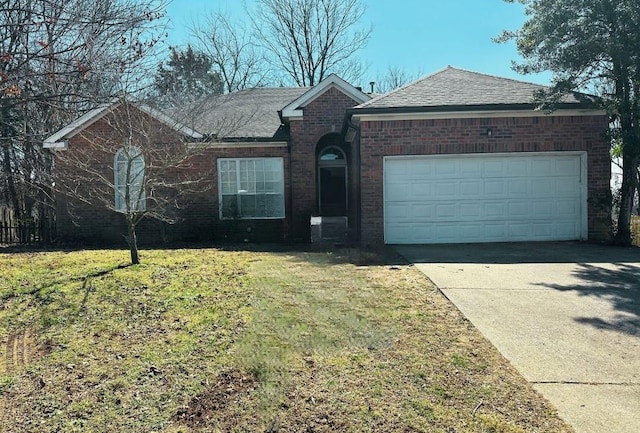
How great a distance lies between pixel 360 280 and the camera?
24.1ft

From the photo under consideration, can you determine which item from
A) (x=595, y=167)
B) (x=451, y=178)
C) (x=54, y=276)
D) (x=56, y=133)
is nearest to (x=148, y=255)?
(x=54, y=276)

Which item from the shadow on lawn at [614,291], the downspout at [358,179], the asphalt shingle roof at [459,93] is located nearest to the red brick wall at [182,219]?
the downspout at [358,179]

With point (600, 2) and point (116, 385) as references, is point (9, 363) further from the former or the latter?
point (600, 2)

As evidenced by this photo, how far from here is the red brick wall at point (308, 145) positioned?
14.5m

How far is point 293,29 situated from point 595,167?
2582cm

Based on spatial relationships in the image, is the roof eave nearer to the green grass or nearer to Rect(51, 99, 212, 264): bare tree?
Rect(51, 99, 212, 264): bare tree

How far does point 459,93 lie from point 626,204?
4705mm

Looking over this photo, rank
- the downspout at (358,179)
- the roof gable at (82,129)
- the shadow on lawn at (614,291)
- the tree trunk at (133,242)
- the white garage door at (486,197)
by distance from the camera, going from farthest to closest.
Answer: the roof gable at (82,129) → the downspout at (358,179) → the white garage door at (486,197) → the tree trunk at (133,242) → the shadow on lawn at (614,291)

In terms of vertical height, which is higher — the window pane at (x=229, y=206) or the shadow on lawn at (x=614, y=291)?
the window pane at (x=229, y=206)

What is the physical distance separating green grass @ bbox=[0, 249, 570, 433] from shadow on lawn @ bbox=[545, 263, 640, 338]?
167 cm

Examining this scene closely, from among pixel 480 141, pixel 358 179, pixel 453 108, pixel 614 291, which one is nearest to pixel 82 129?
pixel 358 179

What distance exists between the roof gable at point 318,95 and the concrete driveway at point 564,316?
252 inches

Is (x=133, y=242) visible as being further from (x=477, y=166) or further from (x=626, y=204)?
(x=626, y=204)

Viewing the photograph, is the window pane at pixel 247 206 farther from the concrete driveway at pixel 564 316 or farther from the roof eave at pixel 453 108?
the concrete driveway at pixel 564 316
